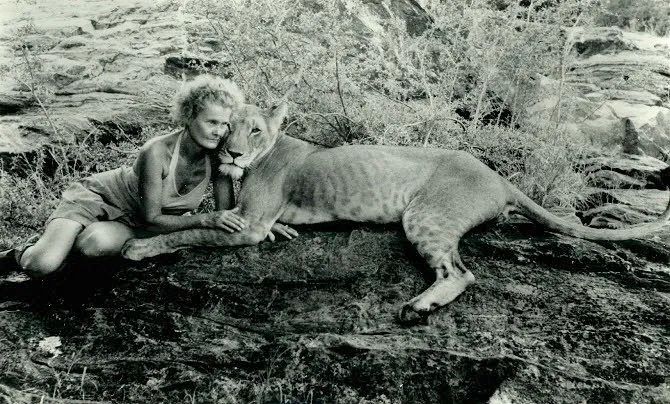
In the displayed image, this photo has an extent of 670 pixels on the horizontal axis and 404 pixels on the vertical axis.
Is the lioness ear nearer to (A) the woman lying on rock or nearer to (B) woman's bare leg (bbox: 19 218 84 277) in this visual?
(A) the woman lying on rock

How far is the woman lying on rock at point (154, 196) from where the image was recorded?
13.7 feet

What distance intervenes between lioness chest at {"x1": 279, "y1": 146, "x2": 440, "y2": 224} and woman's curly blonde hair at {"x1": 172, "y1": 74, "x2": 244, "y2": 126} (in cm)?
74

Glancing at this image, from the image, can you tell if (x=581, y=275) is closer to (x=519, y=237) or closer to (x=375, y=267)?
(x=519, y=237)

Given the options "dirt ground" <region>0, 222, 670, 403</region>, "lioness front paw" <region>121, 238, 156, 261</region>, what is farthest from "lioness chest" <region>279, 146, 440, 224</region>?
"lioness front paw" <region>121, 238, 156, 261</region>

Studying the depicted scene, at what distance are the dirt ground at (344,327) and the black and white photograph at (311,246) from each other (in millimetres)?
14

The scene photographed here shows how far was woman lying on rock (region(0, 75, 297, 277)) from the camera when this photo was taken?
419 cm

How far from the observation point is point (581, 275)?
12.8 feet

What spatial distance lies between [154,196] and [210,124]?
65cm

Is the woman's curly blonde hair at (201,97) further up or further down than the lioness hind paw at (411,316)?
further up

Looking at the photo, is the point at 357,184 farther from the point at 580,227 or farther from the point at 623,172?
the point at 623,172

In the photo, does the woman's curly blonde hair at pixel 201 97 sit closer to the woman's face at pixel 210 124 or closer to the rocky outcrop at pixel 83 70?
the woman's face at pixel 210 124

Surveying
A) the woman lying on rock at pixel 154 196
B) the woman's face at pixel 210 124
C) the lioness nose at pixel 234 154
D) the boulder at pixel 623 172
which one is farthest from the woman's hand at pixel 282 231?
the boulder at pixel 623 172

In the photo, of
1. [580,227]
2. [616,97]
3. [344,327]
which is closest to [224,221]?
[344,327]

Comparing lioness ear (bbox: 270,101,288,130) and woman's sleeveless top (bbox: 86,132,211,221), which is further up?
lioness ear (bbox: 270,101,288,130)
